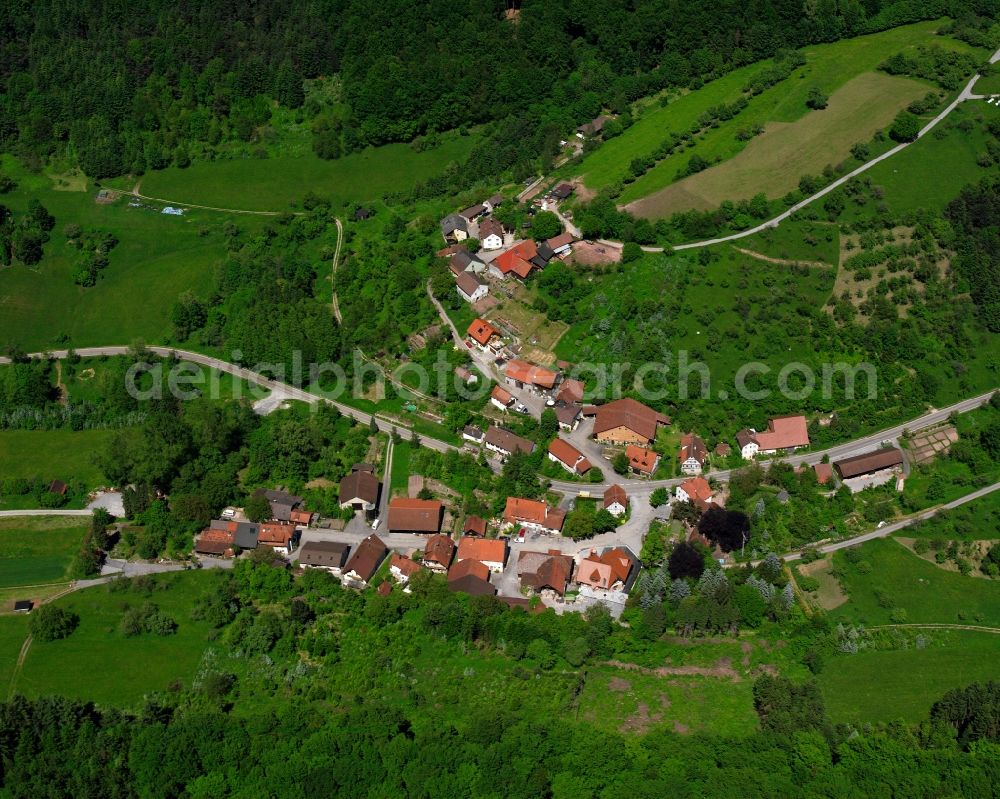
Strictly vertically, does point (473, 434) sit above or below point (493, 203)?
below

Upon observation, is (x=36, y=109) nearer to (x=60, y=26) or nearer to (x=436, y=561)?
(x=60, y=26)

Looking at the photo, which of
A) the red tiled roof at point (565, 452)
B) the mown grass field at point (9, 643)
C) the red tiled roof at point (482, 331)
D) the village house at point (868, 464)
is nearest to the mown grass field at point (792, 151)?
the red tiled roof at point (482, 331)

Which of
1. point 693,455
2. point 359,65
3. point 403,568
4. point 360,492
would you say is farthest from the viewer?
point 359,65

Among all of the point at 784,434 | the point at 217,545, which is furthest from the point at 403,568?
the point at 784,434

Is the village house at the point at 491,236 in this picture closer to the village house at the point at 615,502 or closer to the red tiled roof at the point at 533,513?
the red tiled roof at the point at 533,513

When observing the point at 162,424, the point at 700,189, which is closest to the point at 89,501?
the point at 162,424

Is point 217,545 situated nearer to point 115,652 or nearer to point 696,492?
point 115,652

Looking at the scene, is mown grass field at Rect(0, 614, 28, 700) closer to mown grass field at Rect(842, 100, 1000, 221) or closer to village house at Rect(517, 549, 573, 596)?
village house at Rect(517, 549, 573, 596)
